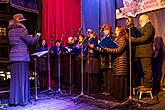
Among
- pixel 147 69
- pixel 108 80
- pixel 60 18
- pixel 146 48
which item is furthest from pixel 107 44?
pixel 60 18

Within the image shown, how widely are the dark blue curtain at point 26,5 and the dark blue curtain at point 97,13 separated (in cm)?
168

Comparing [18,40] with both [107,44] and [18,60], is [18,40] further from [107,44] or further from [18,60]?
[107,44]

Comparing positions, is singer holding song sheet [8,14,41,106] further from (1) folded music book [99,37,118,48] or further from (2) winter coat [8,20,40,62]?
(1) folded music book [99,37,118,48]

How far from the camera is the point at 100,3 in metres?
7.95

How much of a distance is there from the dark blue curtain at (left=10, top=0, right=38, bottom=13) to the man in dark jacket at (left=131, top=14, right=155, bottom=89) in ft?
11.3

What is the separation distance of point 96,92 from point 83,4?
3458 millimetres

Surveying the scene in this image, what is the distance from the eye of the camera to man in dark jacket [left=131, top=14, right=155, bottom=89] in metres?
5.16

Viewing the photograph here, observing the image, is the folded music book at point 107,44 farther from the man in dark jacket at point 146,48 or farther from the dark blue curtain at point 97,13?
the dark blue curtain at point 97,13

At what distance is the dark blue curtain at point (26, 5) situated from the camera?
23.1ft

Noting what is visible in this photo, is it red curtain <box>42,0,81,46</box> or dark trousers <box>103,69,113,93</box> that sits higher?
red curtain <box>42,0,81,46</box>

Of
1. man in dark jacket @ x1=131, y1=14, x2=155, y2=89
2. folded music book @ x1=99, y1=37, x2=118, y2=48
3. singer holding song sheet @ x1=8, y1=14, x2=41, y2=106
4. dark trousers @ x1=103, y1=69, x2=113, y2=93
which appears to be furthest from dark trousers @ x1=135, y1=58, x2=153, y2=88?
singer holding song sheet @ x1=8, y1=14, x2=41, y2=106

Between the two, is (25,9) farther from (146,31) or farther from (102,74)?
(146,31)

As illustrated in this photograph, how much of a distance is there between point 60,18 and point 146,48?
3.60 meters

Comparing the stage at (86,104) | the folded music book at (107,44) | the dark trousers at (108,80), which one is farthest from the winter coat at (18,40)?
the dark trousers at (108,80)
